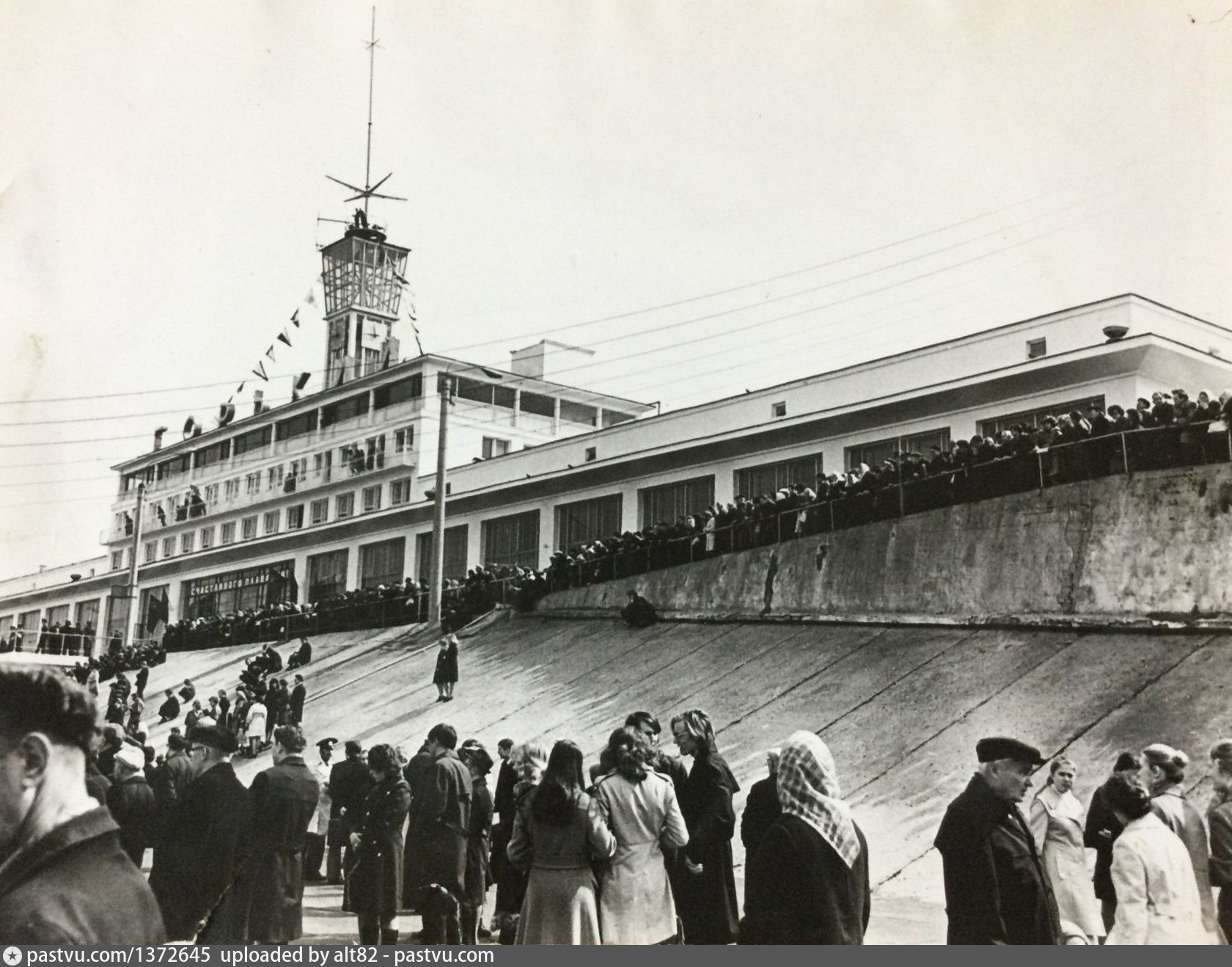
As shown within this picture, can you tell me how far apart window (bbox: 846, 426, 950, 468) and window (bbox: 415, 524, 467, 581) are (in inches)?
200

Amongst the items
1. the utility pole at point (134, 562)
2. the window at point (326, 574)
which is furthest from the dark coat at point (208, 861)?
the window at point (326, 574)

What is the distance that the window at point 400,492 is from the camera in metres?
13.9

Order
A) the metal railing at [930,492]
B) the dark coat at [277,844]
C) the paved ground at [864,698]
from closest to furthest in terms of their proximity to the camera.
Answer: the dark coat at [277,844] < the paved ground at [864,698] < the metal railing at [930,492]

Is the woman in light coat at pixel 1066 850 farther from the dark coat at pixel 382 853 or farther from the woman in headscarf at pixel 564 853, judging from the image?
the dark coat at pixel 382 853

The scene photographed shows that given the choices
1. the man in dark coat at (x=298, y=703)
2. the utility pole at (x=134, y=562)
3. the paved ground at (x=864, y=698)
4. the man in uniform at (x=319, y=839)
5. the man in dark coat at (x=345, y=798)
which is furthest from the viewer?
the utility pole at (x=134, y=562)

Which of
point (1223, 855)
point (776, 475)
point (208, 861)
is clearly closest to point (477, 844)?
point (208, 861)

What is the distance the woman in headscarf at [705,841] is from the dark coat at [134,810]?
9.40ft

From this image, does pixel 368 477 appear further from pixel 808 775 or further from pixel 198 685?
pixel 808 775

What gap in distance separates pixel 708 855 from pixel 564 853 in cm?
90

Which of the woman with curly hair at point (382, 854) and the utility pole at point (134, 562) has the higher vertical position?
the utility pole at point (134, 562)

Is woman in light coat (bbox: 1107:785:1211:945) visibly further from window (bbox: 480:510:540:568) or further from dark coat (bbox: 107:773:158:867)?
window (bbox: 480:510:540:568)

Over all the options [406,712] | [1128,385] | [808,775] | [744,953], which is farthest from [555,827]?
[1128,385]

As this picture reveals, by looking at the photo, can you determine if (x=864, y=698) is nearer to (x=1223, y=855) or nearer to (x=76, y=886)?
(x=1223, y=855)

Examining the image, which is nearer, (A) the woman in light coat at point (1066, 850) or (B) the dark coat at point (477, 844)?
(A) the woman in light coat at point (1066, 850)
